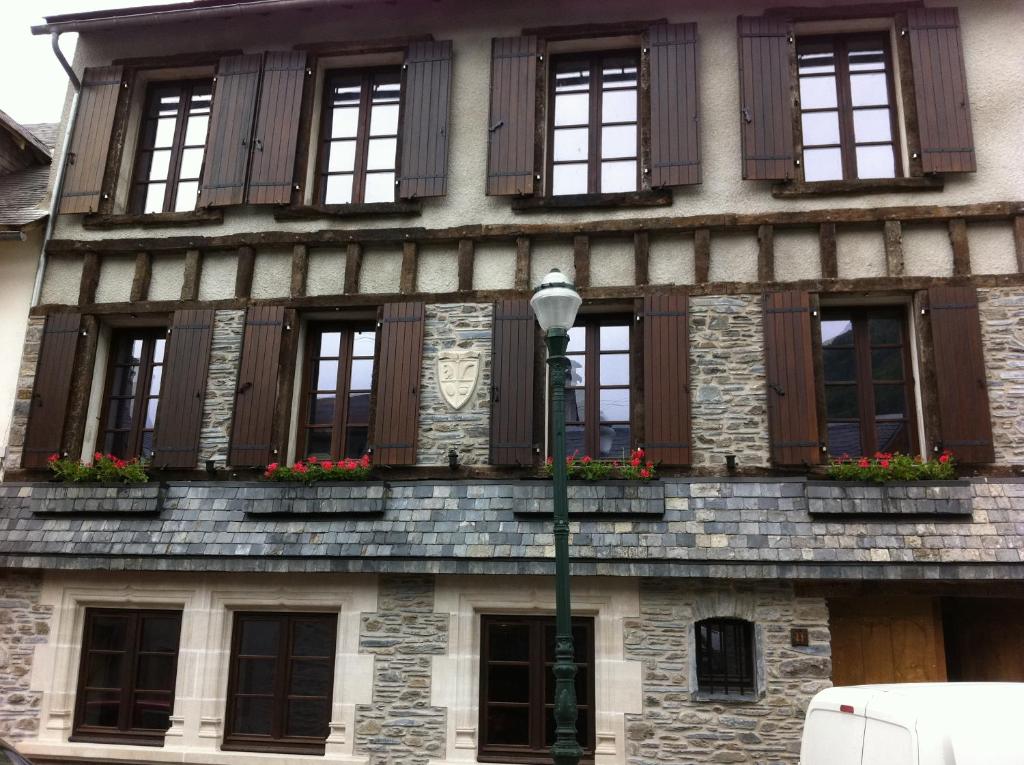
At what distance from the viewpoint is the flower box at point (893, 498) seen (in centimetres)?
771

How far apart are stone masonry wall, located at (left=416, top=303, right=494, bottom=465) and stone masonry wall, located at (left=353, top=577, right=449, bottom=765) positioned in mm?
1258

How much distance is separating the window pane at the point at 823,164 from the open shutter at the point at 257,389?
5.51m

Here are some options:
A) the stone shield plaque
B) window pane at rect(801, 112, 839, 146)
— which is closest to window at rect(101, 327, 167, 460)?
the stone shield plaque

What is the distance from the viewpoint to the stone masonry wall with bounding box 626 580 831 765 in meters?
7.68

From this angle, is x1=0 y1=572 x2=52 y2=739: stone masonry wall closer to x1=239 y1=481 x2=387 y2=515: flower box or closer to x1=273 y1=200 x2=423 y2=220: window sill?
x1=239 y1=481 x2=387 y2=515: flower box

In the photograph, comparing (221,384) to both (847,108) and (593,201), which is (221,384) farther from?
(847,108)

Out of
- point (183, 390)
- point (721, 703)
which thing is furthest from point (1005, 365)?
point (183, 390)

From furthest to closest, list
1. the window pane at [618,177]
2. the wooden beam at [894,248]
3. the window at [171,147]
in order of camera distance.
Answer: the window at [171,147]
the window pane at [618,177]
the wooden beam at [894,248]

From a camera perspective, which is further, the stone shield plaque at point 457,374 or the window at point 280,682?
the stone shield plaque at point 457,374

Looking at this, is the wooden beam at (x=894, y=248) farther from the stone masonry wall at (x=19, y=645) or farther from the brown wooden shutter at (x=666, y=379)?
the stone masonry wall at (x=19, y=645)

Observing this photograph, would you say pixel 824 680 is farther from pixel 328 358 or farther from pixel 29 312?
pixel 29 312

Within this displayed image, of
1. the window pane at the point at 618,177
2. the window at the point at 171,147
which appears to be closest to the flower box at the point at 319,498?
the window at the point at 171,147

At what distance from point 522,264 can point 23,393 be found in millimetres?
5487

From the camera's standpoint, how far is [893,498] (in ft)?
25.6
